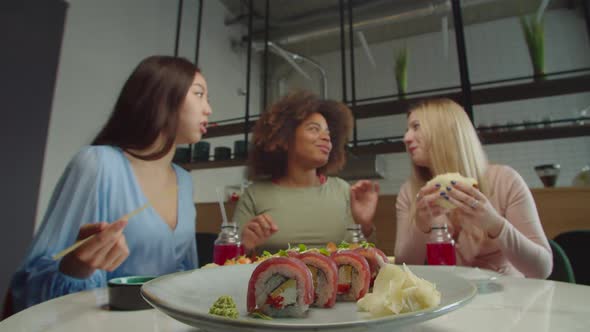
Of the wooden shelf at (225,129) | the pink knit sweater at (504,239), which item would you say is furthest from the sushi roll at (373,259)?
the wooden shelf at (225,129)

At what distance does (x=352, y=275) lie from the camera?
50cm

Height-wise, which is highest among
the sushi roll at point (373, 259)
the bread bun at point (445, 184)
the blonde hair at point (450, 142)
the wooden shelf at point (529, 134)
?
the wooden shelf at point (529, 134)

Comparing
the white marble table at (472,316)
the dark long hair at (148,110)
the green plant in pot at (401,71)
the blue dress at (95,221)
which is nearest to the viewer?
the white marble table at (472,316)

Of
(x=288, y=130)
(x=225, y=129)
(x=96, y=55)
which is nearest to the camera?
(x=288, y=130)

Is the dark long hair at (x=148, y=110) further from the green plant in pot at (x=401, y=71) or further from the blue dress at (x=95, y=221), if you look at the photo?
the green plant in pot at (x=401, y=71)

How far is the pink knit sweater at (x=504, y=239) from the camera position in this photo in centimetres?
88

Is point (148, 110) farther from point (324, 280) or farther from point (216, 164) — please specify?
point (216, 164)

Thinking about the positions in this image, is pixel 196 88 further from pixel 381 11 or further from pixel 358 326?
pixel 381 11

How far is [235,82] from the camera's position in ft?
12.9

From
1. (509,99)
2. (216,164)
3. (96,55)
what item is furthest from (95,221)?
(96,55)

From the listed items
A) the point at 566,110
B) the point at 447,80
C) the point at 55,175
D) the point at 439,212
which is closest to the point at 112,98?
the point at 55,175

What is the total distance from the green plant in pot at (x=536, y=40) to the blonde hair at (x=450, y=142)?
576 millimetres

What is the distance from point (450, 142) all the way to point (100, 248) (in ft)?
3.68

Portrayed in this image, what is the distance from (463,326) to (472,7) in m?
4.15
